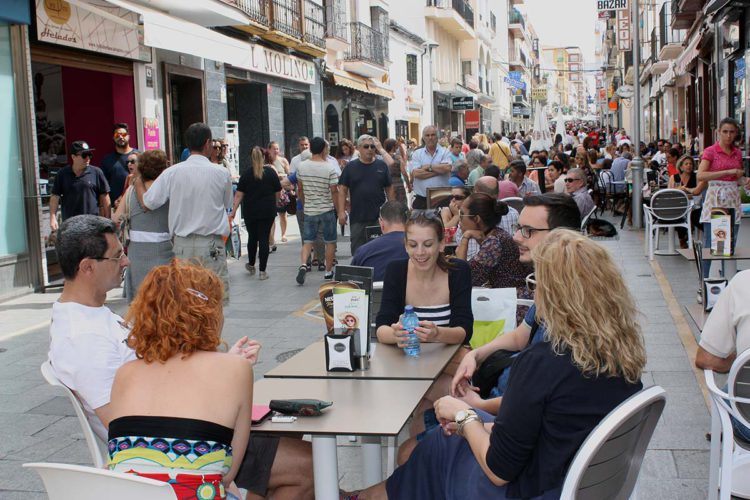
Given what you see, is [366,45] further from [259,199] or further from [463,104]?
[463,104]

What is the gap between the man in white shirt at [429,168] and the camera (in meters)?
12.1

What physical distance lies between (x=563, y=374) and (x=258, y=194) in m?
9.04

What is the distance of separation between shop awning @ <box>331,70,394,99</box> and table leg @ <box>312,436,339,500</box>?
21264 mm

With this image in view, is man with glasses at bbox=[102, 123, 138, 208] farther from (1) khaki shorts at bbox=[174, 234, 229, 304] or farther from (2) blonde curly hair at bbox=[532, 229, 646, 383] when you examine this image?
(2) blonde curly hair at bbox=[532, 229, 646, 383]

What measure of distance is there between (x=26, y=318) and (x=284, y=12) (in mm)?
12228

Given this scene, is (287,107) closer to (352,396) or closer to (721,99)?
(721,99)

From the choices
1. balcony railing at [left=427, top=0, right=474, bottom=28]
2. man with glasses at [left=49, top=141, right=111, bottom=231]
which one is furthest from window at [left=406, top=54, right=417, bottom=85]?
man with glasses at [left=49, top=141, right=111, bottom=231]

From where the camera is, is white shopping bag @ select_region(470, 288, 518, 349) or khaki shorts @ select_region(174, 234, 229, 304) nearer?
white shopping bag @ select_region(470, 288, 518, 349)

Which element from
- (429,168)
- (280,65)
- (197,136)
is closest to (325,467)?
(197,136)

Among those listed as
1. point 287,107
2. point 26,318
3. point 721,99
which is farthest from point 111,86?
point 721,99

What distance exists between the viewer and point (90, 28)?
39.8ft

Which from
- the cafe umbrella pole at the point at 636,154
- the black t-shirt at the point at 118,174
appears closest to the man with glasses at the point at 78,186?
the black t-shirt at the point at 118,174

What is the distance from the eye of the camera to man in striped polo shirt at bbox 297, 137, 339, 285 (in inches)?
446

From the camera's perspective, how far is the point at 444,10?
133ft
